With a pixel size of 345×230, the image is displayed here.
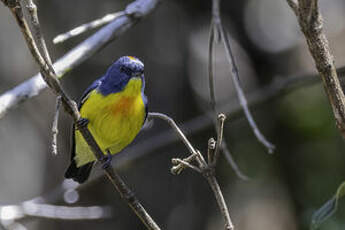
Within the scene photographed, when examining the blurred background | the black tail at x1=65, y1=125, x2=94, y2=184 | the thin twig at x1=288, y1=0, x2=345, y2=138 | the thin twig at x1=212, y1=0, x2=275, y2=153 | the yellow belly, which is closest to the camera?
the thin twig at x1=288, y1=0, x2=345, y2=138

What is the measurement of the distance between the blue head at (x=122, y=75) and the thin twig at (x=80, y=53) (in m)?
0.39

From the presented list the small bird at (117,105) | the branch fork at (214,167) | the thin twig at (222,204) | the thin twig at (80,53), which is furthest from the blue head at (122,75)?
the thin twig at (222,204)

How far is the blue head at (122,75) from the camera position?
3984 millimetres

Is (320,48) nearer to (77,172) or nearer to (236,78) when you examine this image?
(236,78)

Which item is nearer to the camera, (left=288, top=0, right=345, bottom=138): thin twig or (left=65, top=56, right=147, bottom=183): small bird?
(left=288, top=0, right=345, bottom=138): thin twig

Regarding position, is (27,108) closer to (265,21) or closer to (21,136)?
(21,136)

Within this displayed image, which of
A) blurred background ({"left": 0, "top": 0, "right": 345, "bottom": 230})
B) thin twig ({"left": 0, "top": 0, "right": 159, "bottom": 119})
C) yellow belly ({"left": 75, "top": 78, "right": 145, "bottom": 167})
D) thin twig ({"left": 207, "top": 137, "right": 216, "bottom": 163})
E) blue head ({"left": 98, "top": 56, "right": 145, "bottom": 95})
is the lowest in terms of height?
blurred background ({"left": 0, "top": 0, "right": 345, "bottom": 230})

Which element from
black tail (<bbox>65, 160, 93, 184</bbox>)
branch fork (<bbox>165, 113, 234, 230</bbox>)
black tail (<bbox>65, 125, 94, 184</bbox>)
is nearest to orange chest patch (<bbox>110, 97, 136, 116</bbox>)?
black tail (<bbox>65, 125, 94, 184</bbox>)

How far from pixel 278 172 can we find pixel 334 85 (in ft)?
12.5

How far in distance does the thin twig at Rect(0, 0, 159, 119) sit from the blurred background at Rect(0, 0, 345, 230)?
180cm

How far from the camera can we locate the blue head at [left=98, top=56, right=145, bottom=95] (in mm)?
3984

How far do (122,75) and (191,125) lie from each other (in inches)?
59.7

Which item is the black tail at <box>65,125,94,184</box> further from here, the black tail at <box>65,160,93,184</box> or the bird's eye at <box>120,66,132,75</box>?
the bird's eye at <box>120,66,132,75</box>

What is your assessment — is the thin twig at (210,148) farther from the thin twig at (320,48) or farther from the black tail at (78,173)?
the black tail at (78,173)
